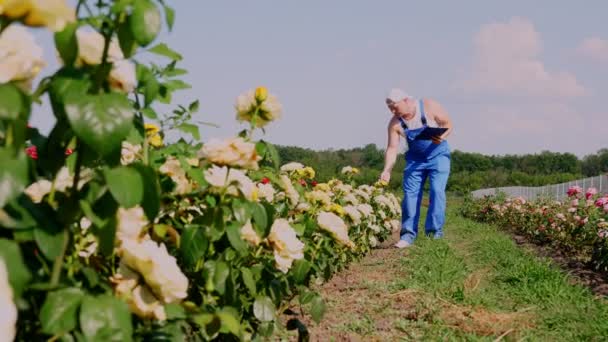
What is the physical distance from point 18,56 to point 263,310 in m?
0.96

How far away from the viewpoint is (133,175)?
1000mm

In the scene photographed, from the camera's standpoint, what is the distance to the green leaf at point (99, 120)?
2.96 ft

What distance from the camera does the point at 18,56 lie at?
100 cm

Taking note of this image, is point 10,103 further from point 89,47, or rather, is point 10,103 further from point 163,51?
point 163,51

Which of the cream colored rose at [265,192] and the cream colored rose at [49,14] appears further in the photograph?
the cream colored rose at [265,192]

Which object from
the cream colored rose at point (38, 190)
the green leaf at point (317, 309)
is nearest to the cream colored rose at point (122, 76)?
the cream colored rose at point (38, 190)

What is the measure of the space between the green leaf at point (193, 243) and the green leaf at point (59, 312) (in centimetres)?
43

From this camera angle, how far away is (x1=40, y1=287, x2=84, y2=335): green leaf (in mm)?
963

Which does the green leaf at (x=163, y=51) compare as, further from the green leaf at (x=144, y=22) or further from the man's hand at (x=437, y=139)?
the man's hand at (x=437, y=139)

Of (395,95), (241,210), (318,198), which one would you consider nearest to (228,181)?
(241,210)

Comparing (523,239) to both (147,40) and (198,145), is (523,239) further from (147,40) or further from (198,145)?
(147,40)

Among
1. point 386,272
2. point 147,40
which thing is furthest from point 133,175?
point 386,272

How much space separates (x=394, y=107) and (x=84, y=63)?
210 inches

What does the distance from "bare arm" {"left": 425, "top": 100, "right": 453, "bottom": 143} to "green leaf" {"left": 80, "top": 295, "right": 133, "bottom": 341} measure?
569cm
